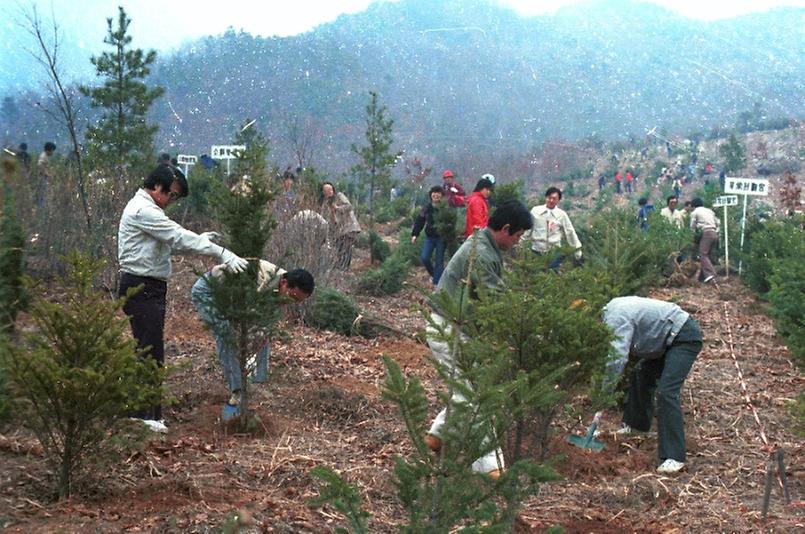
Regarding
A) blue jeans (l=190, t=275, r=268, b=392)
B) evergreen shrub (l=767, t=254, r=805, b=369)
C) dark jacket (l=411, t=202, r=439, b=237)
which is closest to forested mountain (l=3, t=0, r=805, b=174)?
dark jacket (l=411, t=202, r=439, b=237)

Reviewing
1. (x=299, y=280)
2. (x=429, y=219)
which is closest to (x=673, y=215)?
(x=429, y=219)

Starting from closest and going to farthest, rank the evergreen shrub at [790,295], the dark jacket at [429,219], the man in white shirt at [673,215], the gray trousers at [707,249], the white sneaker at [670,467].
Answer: the white sneaker at [670,467] < the evergreen shrub at [790,295] < the dark jacket at [429,219] < the gray trousers at [707,249] < the man in white shirt at [673,215]

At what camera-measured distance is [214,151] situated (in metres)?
11.7

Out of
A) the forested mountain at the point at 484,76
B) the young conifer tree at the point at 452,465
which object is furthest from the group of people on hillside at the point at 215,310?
the forested mountain at the point at 484,76

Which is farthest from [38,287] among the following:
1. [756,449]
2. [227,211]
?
[756,449]

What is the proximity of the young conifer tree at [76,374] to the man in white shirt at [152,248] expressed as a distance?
1255 mm

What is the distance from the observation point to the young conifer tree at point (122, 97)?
12.8m

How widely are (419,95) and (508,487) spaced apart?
90.1m

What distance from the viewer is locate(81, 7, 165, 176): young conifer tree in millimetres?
12820

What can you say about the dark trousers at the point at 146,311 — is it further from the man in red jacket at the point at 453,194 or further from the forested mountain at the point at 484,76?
the forested mountain at the point at 484,76

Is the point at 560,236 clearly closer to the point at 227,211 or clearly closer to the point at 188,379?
the point at 188,379

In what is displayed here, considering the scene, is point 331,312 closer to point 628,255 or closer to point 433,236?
point 628,255

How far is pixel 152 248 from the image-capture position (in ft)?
17.6

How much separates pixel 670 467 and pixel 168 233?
3367 millimetres
